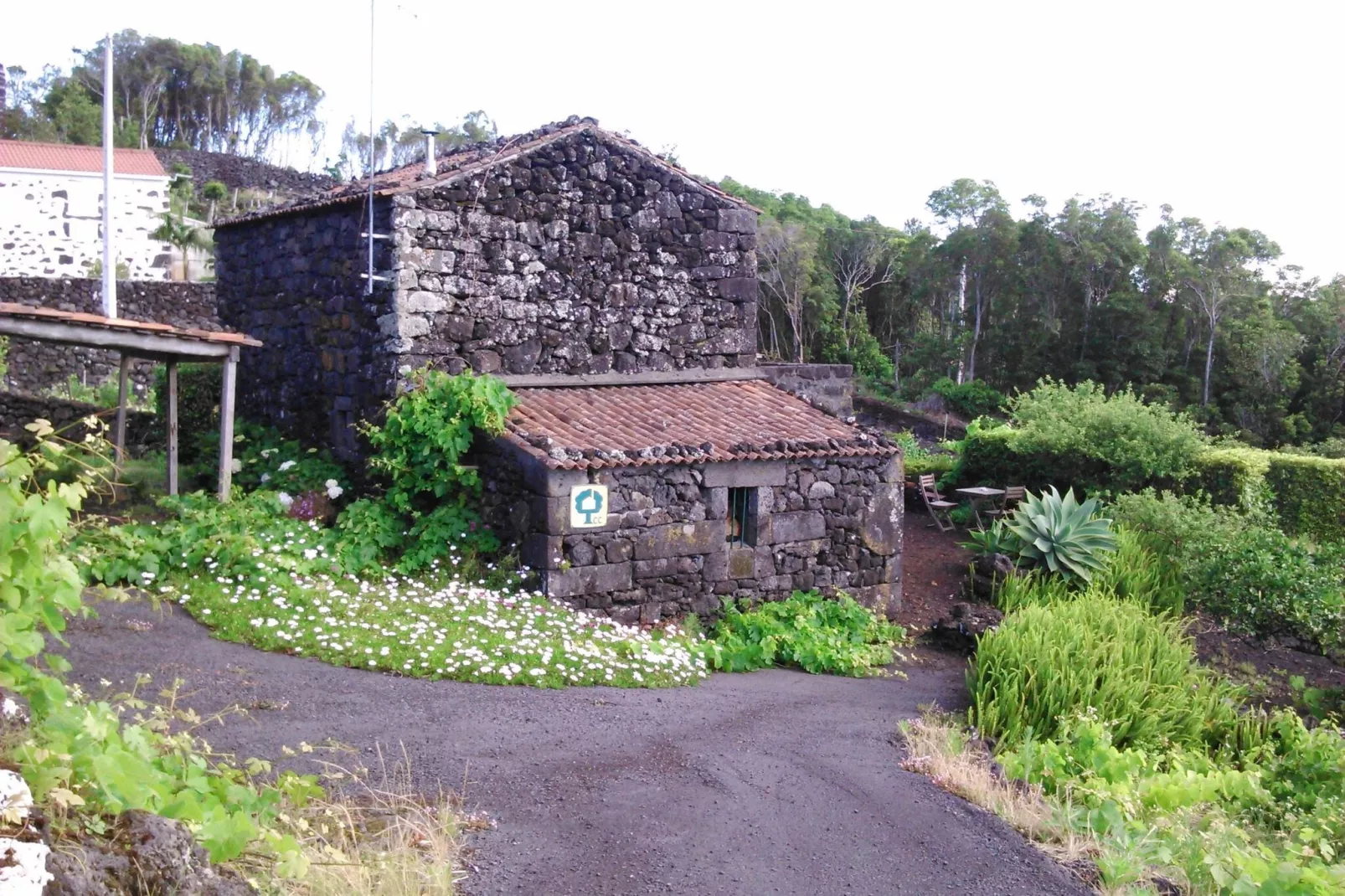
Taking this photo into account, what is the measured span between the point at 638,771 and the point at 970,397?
30.0 meters

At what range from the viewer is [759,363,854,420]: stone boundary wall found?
14.9 metres

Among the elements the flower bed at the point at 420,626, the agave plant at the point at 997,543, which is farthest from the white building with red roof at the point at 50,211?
the agave plant at the point at 997,543

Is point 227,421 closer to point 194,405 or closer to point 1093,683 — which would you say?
point 194,405

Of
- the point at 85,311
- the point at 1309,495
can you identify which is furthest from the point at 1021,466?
the point at 85,311

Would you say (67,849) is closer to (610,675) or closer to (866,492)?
(610,675)

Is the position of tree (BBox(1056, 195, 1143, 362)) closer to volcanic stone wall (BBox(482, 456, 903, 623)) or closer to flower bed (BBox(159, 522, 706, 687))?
volcanic stone wall (BBox(482, 456, 903, 623))

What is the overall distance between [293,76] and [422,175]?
44.7 m

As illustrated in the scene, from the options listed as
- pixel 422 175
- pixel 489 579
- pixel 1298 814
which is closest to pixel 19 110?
pixel 422 175

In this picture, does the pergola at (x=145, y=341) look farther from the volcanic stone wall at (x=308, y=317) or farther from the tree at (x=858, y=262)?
the tree at (x=858, y=262)

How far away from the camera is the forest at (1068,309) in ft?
103

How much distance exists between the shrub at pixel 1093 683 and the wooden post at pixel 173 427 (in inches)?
328

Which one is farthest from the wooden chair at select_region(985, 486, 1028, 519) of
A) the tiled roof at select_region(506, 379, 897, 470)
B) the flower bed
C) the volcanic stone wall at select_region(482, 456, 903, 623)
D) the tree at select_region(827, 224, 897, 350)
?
the tree at select_region(827, 224, 897, 350)

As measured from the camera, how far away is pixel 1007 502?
57.9 ft

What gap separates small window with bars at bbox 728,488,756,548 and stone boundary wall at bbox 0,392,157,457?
8.35m
